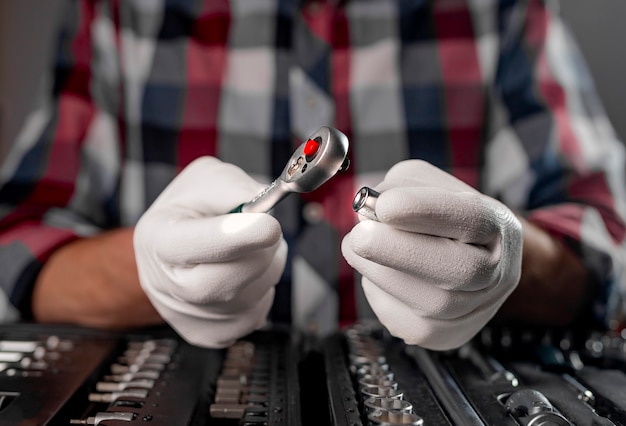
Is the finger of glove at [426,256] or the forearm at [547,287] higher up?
the finger of glove at [426,256]

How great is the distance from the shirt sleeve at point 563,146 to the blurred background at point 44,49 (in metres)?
0.22

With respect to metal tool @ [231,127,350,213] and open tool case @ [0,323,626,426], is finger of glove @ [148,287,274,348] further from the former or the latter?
metal tool @ [231,127,350,213]

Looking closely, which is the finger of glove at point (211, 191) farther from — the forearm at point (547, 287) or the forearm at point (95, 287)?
the forearm at point (547, 287)

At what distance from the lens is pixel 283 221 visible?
0.91 m

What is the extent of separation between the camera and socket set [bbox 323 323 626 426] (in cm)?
38

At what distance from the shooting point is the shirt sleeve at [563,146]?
2.60ft

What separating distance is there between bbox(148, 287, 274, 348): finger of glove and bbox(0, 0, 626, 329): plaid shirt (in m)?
0.38

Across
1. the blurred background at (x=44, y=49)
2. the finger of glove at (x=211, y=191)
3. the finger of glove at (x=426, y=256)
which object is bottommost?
the finger of glove at (x=426, y=256)

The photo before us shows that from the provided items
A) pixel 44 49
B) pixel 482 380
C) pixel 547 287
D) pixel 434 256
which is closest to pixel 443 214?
pixel 434 256

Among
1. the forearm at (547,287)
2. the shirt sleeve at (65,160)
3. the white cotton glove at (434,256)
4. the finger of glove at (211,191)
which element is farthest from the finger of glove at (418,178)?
the shirt sleeve at (65,160)

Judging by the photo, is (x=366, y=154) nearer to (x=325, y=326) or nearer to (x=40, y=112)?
(x=325, y=326)

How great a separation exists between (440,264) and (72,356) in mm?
310

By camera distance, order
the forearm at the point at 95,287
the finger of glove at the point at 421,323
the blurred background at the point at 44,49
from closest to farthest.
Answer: the finger of glove at the point at 421,323 → the forearm at the point at 95,287 → the blurred background at the point at 44,49

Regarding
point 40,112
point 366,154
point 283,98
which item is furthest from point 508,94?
point 40,112
